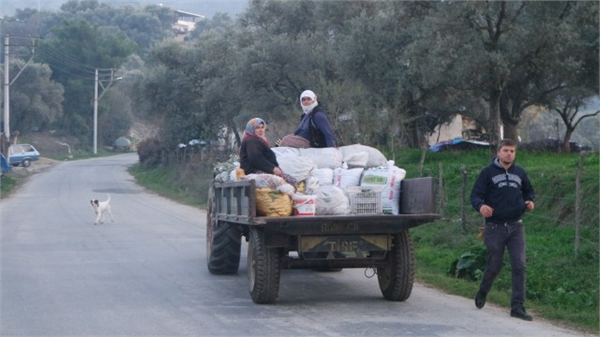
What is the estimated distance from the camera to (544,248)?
14.2 metres

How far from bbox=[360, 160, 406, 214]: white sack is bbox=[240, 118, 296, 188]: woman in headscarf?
0.93m

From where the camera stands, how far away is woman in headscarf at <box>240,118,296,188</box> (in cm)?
1128

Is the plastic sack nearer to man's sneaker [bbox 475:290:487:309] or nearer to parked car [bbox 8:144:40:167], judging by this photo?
man's sneaker [bbox 475:290:487:309]

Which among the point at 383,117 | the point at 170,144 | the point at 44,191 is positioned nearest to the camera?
the point at 383,117

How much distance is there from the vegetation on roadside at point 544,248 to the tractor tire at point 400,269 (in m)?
1.23

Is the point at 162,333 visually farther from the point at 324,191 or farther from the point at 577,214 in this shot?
the point at 577,214

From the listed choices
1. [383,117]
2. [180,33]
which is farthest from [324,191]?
[180,33]

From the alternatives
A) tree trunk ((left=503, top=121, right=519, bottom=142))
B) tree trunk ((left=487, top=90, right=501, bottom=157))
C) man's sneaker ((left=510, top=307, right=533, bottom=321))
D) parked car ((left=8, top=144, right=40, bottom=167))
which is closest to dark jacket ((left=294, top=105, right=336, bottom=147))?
man's sneaker ((left=510, top=307, right=533, bottom=321))

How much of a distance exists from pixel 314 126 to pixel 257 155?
123 centimetres

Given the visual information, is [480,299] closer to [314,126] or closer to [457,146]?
[314,126]

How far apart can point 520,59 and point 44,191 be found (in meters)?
22.8

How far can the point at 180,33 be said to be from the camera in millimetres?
164500

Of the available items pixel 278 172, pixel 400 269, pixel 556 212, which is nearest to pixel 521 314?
pixel 400 269

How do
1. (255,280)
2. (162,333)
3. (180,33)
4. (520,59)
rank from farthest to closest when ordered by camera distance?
1. (180,33)
2. (520,59)
3. (255,280)
4. (162,333)
